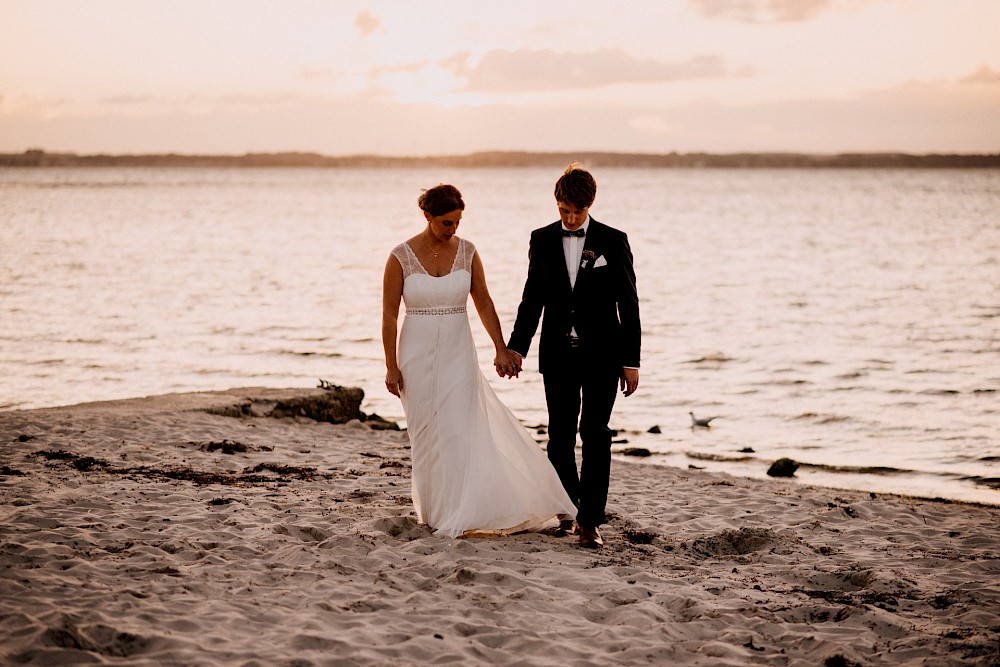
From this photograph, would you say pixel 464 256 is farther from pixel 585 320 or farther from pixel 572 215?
pixel 585 320

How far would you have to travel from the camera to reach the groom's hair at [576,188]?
611cm

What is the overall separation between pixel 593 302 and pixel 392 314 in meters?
1.42

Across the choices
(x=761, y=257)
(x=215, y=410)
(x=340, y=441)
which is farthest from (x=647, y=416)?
(x=761, y=257)

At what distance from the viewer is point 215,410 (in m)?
10.9

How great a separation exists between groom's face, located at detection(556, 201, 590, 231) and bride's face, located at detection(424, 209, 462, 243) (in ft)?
2.30

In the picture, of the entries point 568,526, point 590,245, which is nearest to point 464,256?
point 590,245

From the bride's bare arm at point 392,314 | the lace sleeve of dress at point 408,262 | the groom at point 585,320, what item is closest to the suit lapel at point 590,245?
the groom at point 585,320

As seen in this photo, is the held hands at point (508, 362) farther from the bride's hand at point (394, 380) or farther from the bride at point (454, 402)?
the bride's hand at point (394, 380)

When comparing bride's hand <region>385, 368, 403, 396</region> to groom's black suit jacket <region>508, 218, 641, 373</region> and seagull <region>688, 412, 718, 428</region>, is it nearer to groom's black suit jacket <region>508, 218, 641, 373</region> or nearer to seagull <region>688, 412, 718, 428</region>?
groom's black suit jacket <region>508, 218, 641, 373</region>

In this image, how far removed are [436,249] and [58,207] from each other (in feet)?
260

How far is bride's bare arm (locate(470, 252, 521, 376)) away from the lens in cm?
662

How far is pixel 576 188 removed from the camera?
6109 millimetres

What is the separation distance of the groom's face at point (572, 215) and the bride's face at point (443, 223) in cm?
70

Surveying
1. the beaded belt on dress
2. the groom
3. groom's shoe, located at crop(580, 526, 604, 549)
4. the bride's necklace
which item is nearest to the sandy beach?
groom's shoe, located at crop(580, 526, 604, 549)
